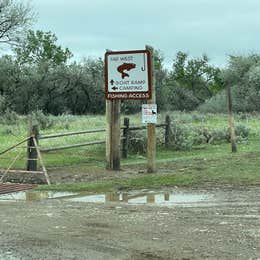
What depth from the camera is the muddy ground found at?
646 cm

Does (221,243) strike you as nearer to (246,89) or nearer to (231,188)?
(231,188)

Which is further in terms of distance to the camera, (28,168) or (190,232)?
(28,168)

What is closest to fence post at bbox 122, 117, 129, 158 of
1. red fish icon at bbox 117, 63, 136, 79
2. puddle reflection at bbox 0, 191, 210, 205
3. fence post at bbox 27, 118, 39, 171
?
red fish icon at bbox 117, 63, 136, 79

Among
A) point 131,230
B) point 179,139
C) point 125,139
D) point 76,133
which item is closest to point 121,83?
point 76,133

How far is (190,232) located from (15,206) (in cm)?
354

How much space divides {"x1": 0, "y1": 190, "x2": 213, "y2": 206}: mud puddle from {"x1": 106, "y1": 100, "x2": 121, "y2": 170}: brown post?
292 centimetres

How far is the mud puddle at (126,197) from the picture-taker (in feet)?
32.6

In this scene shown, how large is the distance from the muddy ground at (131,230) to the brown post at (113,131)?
394 cm

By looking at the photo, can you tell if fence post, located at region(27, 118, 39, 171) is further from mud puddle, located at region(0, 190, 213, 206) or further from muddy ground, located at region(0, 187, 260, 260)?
muddy ground, located at region(0, 187, 260, 260)

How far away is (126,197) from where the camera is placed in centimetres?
1052

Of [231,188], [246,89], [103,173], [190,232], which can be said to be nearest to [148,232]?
[190,232]

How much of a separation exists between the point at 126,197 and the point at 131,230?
296 centimetres

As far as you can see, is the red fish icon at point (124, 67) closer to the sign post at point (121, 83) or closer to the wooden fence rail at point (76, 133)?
the sign post at point (121, 83)

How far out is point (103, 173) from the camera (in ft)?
44.3
